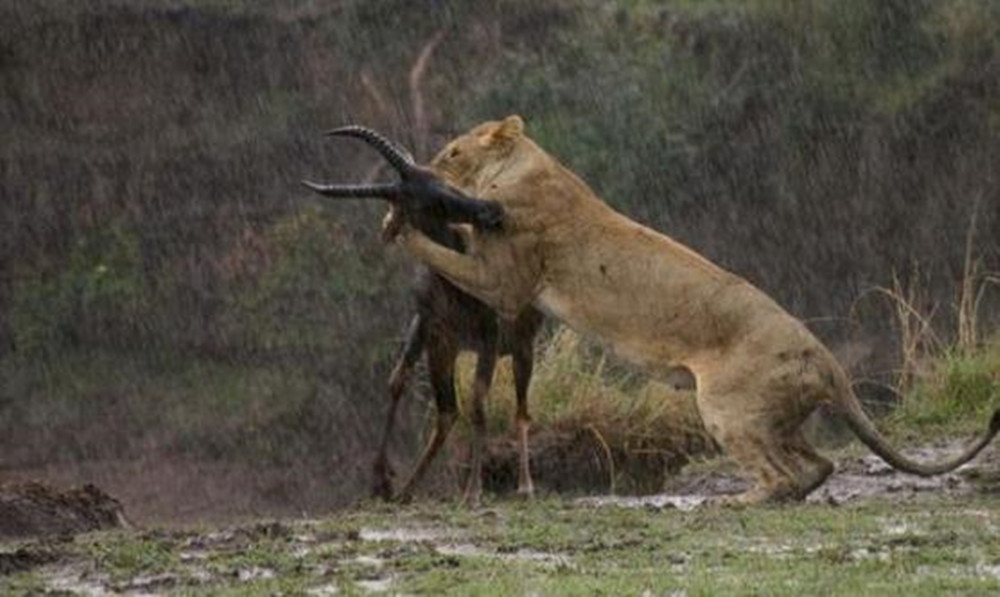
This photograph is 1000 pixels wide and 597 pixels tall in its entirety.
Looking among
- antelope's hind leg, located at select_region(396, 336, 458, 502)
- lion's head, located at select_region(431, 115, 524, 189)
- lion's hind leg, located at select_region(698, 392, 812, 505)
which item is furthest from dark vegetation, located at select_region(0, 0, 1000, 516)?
lion's hind leg, located at select_region(698, 392, 812, 505)

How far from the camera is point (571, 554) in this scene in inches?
411

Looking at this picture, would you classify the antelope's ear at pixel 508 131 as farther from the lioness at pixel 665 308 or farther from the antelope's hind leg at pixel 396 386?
the antelope's hind leg at pixel 396 386

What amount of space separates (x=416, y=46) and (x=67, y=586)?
1183 cm

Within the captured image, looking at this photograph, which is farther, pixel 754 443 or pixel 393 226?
pixel 393 226

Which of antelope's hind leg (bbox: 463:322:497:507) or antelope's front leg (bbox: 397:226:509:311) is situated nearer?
antelope's front leg (bbox: 397:226:509:311)

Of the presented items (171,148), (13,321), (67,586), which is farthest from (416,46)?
(67,586)

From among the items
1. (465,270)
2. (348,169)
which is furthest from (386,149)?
(348,169)

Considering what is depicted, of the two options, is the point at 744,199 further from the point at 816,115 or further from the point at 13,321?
the point at 13,321

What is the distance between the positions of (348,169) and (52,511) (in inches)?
300

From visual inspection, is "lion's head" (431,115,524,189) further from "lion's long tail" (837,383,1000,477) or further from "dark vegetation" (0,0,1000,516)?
"dark vegetation" (0,0,1000,516)

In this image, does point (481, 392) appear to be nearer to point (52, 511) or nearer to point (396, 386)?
point (396, 386)

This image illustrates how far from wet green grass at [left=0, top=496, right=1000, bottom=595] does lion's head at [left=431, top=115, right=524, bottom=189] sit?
5.93 ft

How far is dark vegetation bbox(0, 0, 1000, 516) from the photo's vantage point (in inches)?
771

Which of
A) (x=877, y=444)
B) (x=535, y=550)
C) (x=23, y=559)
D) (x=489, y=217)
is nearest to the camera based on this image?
(x=535, y=550)
